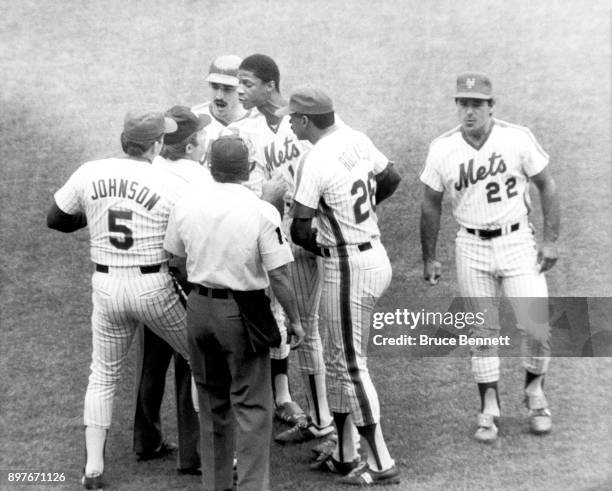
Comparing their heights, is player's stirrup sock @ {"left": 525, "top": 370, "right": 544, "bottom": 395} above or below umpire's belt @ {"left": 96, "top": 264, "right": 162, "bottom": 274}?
below

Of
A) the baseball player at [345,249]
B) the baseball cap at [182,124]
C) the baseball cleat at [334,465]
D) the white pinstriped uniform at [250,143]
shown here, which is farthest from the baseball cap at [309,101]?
the baseball cleat at [334,465]

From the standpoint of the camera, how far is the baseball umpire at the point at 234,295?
5059 millimetres

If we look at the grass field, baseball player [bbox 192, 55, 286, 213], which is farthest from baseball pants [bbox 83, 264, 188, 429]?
baseball player [bbox 192, 55, 286, 213]

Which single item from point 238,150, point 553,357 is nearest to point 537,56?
point 553,357

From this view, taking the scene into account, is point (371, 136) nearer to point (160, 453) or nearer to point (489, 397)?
point (489, 397)

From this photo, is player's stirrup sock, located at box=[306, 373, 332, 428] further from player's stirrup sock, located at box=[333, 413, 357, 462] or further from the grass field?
player's stirrup sock, located at box=[333, 413, 357, 462]

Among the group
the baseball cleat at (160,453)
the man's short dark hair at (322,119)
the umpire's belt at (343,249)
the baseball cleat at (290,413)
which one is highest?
the man's short dark hair at (322,119)

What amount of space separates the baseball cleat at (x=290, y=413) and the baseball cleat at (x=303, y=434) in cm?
10

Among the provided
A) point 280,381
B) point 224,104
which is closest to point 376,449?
point 280,381

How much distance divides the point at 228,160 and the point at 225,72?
2208mm

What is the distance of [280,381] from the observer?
6645 millimetres

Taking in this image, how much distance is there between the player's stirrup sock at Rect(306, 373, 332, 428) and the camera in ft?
20.4

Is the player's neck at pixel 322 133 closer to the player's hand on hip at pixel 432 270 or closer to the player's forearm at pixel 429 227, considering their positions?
the player's forearm at pixel 429 227

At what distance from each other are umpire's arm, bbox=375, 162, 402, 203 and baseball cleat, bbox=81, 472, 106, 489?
2115 millimetres
